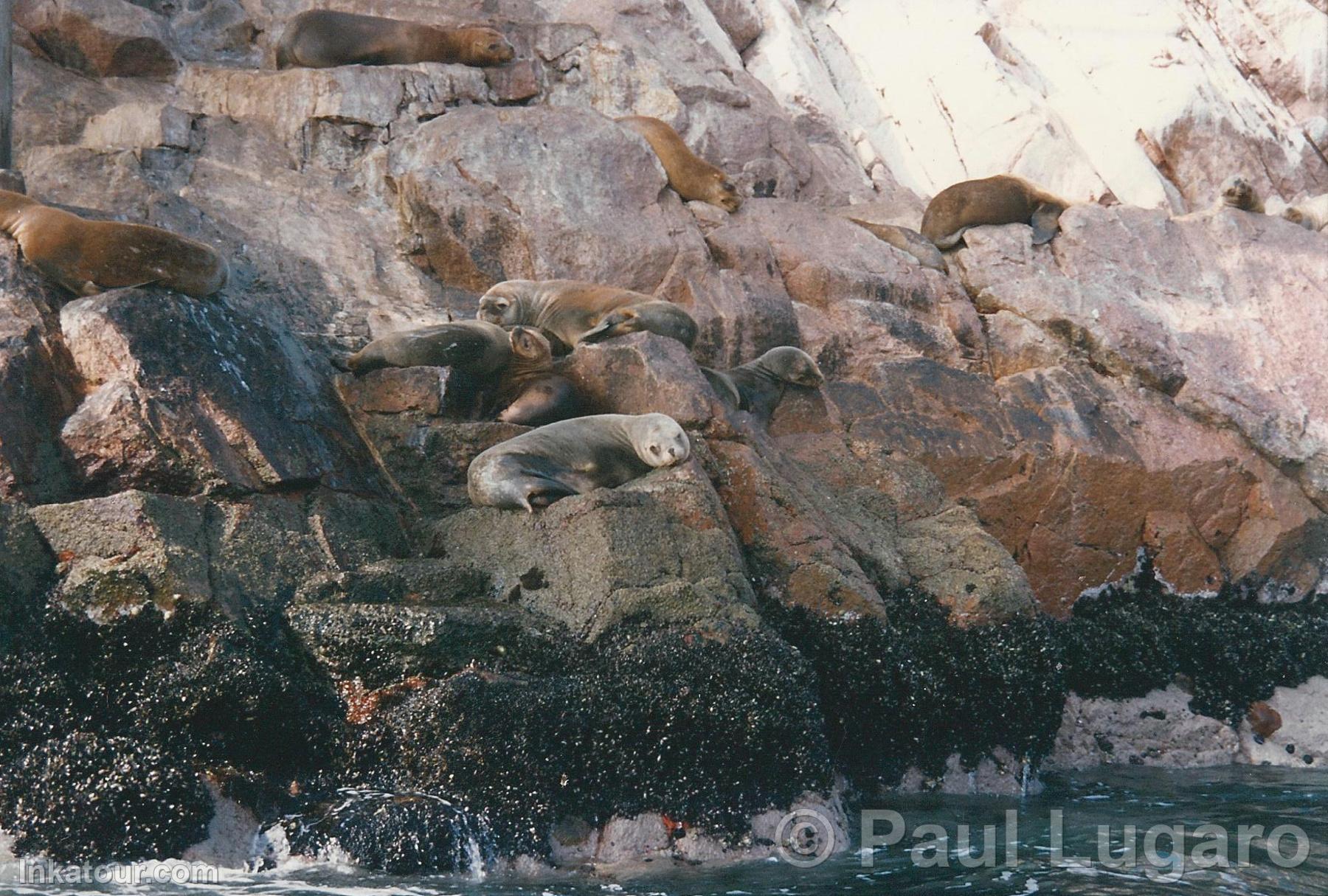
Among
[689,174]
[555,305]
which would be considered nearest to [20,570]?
[555,305]

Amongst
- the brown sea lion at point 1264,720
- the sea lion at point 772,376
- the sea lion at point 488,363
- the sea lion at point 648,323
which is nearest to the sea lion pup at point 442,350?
the sea lion at point 488,363

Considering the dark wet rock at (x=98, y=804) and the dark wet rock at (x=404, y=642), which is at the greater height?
the dark wet rock at (x=404, y=642)

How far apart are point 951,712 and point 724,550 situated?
4.99 feet

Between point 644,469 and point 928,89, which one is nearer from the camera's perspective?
point 644,469

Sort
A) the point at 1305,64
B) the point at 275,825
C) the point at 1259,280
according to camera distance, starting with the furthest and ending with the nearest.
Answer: the point at 1305,64 → the point at 1259,280 → the point at 275,825

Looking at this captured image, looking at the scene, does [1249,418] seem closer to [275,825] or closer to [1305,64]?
[275,825]

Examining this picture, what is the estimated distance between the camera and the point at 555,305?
968 cm

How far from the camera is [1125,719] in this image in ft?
27.7

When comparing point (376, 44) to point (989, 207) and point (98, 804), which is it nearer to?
point (989, 207)

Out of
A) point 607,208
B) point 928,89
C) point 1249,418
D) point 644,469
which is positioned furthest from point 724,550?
point 928,89

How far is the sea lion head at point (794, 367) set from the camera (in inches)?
Result: 377

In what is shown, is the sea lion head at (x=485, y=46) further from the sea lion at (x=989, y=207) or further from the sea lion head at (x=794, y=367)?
the sea lion head at (x=794, y=367)

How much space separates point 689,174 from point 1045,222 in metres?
3.06

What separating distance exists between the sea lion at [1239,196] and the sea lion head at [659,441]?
A: 6922 millimetres
